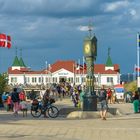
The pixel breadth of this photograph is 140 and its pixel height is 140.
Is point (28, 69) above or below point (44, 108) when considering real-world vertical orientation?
above

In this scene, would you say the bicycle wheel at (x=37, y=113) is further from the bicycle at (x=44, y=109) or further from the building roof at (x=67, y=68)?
the building roof at (x=67, y=68)

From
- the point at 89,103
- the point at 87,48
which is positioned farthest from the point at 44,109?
the point at 87,48

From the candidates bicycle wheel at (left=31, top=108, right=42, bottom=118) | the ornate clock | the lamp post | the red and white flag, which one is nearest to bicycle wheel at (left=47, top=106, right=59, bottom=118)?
bicycle wheel at (left=31, top=108, right=42, bottom=118)

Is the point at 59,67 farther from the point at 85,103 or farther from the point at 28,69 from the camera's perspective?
the point at 85,103

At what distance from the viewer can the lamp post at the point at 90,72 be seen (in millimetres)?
31031

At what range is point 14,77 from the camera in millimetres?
139875

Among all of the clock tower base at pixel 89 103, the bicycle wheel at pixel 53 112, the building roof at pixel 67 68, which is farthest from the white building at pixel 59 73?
the bicycle wheel at pixel 53 112

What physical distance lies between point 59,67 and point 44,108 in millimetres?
113113

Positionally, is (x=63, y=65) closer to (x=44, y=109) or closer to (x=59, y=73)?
(x=59, y=73)

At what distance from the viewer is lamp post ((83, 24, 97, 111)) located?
31.0m

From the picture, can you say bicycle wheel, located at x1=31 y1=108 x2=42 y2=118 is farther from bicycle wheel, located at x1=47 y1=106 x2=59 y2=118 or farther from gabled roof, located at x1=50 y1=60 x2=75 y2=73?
gabled roof, located at x1=50 y1=60 x2=75 y2=73

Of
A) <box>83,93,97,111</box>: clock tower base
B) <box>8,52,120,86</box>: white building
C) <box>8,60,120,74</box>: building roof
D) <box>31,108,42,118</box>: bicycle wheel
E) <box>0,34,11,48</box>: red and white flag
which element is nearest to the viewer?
<box>31,108,42,118</box>: bicycle wheel

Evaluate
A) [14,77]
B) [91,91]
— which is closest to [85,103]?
[91,91]

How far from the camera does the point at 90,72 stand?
3225 cm
